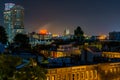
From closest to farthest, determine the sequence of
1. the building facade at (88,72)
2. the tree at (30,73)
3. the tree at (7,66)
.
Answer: the tree at (7,66) → the tree at (30,73) → the building facade at (88,72)

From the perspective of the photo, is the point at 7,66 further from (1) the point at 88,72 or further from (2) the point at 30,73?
(1) the point at 88,72

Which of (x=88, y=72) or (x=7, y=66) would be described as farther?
(x=88, y=72)

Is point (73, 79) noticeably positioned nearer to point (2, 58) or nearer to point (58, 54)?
point (2, 58)

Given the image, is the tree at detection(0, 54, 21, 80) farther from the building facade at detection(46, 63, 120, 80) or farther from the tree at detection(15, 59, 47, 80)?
the building facade at detection(46, 63, 120, 80)

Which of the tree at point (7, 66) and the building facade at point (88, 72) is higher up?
the tree at point (7, 66)

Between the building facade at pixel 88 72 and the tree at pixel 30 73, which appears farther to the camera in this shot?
the building facade at pixel 88 72

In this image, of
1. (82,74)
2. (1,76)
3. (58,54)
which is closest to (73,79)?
(82,74)

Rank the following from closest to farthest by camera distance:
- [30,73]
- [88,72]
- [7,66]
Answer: [7,66] < [30,73] < [88,72]

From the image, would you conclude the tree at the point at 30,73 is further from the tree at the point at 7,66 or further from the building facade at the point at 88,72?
the building facade at the point at 88,72

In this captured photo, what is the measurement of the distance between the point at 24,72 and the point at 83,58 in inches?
1336

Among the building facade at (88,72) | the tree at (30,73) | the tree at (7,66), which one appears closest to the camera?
the tree at (7,66)

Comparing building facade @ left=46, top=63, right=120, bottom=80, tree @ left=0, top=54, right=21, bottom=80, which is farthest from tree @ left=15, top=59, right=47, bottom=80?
building facade @ left=46, top=63, right=120, bottom=80

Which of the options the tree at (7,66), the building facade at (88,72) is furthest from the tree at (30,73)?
the building facade at (88,72)

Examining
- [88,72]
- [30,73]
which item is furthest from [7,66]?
[88,72]
